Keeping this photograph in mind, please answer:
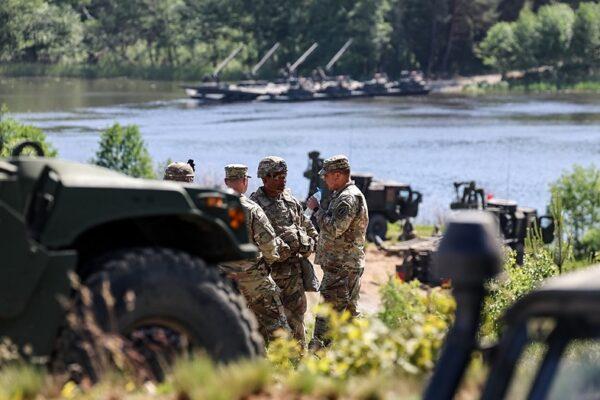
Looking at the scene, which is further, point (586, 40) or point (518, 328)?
→ point (586, 40)

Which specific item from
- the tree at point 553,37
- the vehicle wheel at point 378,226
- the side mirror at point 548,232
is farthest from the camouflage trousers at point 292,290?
the tree at point 553,37

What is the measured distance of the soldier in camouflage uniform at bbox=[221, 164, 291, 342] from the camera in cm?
964

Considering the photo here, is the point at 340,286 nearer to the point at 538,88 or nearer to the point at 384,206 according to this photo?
the point at 384,206

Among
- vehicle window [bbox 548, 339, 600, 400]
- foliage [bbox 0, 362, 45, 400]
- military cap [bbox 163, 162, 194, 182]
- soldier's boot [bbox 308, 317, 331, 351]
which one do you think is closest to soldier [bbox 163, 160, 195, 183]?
military cap [bbox 163, 162, 194, 182]

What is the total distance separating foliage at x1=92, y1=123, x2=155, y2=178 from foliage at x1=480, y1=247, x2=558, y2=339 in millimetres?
14189

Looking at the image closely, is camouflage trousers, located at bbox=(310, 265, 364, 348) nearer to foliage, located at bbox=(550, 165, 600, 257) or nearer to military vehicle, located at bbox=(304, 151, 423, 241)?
military vehicle, located at bbox=(304, 151, 423, 241)

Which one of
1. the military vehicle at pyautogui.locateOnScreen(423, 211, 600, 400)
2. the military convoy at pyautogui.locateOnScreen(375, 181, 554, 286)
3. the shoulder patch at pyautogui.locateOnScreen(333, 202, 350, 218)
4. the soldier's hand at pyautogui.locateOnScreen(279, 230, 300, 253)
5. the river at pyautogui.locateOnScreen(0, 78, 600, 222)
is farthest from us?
the river at pyautogui.locateOnScreen(0, 78, 600, 222)

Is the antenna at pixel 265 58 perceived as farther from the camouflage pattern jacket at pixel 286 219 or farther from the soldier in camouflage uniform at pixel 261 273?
the soldier in camouflage uniform at pixel 261 273

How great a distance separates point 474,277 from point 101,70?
304 ft

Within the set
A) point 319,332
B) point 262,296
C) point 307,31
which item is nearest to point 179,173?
point 262,296

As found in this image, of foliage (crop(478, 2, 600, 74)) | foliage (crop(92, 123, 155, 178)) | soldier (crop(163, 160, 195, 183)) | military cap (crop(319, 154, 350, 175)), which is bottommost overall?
foliage (crop(478, 2, 600, 74))

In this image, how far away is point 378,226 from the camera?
84.0 ft

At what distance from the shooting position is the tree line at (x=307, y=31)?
97750 mm

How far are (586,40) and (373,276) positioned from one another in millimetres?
76581
